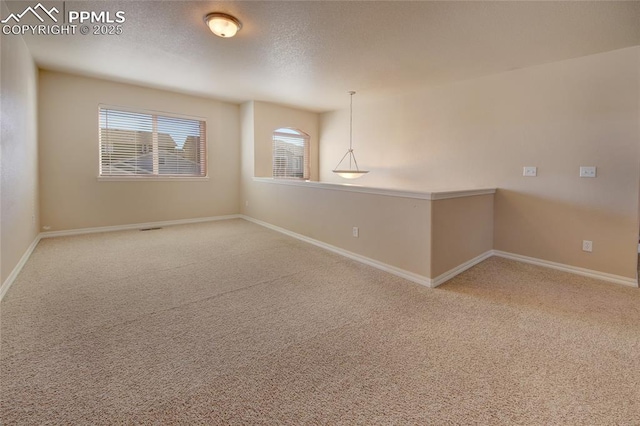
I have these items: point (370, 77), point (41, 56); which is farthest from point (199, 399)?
point (41, 56)

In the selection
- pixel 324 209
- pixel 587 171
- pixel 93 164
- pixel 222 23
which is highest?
pixel 222 23

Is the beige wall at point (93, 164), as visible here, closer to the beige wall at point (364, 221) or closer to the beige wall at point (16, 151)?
the beige wall at point (16, 151)

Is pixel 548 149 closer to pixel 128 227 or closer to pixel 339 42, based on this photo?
→ pixel 339 42

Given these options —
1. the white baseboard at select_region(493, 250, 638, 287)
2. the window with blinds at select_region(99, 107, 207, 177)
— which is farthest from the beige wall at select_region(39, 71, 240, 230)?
the white baseboard at select_region(493, 250, 638, 287)

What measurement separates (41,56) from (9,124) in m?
1.67

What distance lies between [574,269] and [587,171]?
1116 mm

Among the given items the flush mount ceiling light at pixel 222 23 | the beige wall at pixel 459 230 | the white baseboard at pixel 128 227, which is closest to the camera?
the flush mount ceiling light at pixel 222 23

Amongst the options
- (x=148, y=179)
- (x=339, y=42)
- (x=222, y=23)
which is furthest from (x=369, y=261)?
(x=148, y=179)

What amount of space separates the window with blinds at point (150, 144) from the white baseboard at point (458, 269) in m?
5.02

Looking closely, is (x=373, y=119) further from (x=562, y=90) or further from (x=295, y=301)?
(x=295, y=301)

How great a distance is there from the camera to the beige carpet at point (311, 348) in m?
1.44

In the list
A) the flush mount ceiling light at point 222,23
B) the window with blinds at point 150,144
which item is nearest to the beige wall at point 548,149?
the flush mount ceiling light at point 222,23

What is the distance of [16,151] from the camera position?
3.11m

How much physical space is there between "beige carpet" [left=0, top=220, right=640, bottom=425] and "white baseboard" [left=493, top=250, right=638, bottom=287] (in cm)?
21
